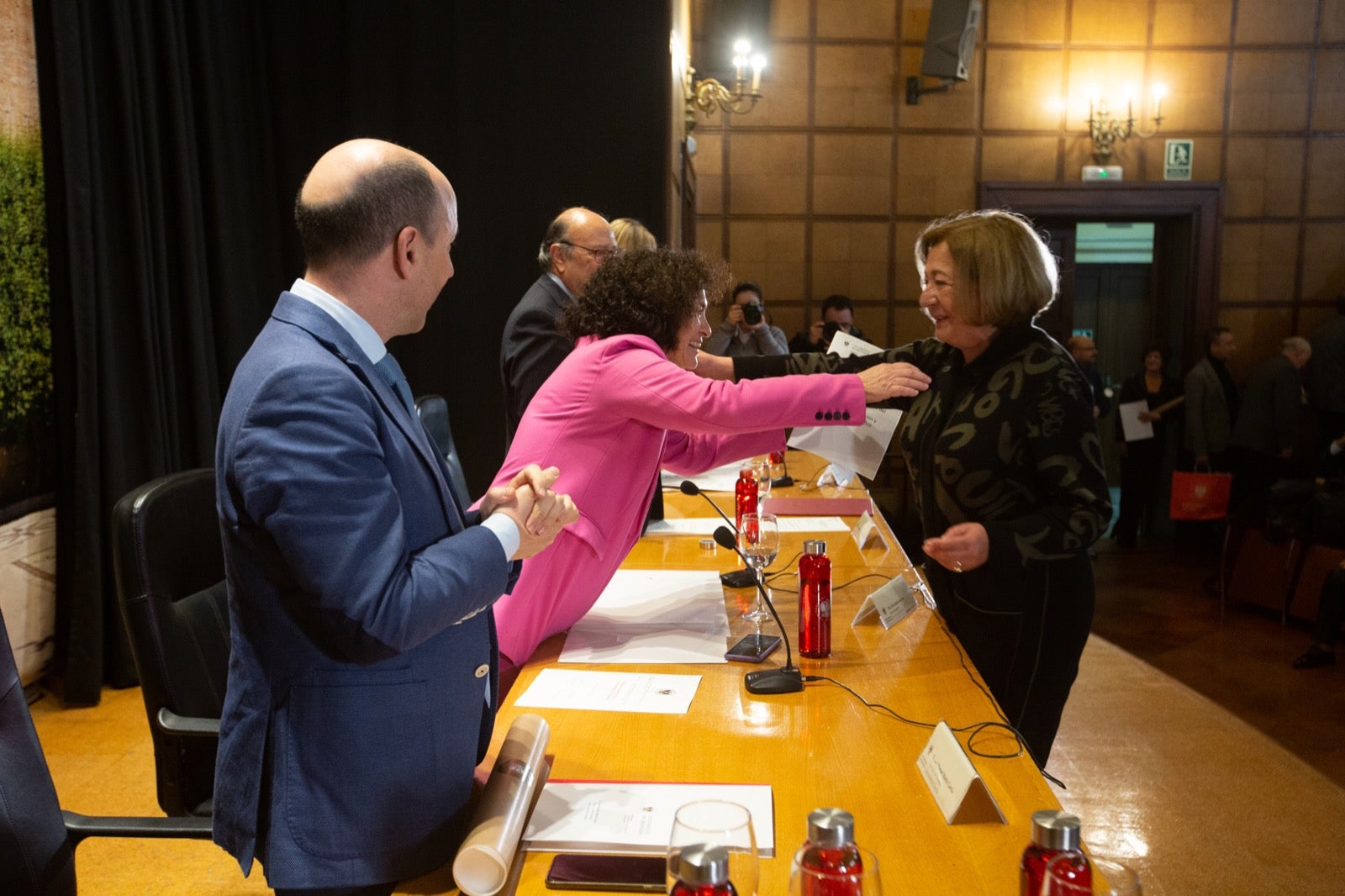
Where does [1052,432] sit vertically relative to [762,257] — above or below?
below

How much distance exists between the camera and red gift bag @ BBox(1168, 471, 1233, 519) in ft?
20.0

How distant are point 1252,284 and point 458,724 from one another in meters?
8.22

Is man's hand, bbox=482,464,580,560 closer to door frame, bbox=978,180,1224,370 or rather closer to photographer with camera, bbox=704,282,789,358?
photographer with camera, bbox=704,282,789,358

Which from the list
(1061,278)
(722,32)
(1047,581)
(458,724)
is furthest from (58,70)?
(1061,278)

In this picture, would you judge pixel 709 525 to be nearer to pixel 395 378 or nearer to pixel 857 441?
pixel 857 441

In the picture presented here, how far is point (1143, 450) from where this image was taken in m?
7.34

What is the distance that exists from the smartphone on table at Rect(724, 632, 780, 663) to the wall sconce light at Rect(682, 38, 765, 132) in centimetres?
467

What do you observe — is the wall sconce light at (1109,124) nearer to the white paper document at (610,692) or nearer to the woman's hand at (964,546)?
the woman's hand at (964,546)

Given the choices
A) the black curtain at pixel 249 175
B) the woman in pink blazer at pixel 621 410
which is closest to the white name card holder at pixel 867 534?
the woman in pink blazer at pixel 621 410

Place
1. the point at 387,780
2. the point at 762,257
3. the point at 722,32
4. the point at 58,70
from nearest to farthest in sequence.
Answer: the point at 387,780 < the point at 58,70 < the point at 722,32 < the point at 762,257

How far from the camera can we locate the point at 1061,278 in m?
7.82

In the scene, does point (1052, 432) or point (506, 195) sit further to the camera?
point (506, 195)

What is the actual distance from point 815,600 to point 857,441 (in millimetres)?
540

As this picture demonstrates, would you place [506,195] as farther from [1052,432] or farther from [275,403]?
[275,403]
